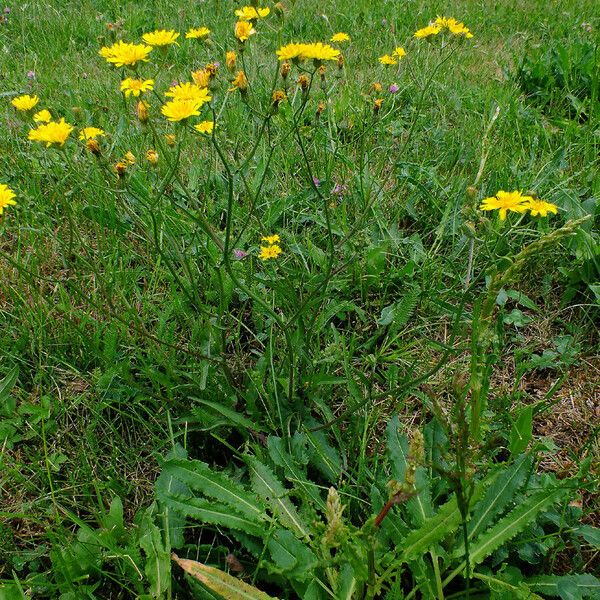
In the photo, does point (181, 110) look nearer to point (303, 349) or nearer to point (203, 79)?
point (203, 79)

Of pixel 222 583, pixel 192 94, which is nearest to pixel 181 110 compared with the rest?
pixel 192 94

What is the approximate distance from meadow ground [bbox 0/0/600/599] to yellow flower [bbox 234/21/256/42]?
0.10 feet

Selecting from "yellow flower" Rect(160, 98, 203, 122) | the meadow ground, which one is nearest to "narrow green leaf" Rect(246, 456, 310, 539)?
the meadow ground

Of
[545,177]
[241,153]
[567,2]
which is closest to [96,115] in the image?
[241,153]

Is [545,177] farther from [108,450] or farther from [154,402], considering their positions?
[108,450]

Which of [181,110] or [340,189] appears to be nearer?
[181,110]

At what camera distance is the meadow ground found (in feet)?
4.02

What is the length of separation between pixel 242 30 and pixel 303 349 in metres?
0.82

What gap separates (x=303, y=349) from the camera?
5.22 ft

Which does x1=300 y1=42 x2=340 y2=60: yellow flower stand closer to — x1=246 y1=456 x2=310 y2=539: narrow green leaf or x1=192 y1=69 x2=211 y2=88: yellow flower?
x1=192 y1=69 x2=211 y2=88: yellow flower

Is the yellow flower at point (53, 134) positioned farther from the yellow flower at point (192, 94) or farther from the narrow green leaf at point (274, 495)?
the narrow green leaf at point (274, 495)

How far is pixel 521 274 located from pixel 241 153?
1.29 meters

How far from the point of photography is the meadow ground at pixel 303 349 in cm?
123

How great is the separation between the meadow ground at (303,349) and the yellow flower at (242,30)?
3cm
